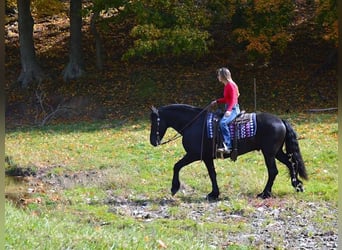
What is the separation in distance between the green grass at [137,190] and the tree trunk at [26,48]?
6381 millimetres

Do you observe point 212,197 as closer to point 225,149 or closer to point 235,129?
point 225,149

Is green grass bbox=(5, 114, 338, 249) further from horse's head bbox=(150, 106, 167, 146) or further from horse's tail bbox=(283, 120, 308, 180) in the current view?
horse's head bbox=(150, 106, 167, 146)

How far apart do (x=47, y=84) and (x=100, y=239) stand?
52.6 feet

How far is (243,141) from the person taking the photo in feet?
27.4

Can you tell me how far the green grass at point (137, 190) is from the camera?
18.1 feet

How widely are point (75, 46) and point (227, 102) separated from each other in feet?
43.1

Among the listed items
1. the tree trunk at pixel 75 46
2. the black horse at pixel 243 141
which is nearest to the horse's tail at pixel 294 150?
the black horse at pixel 243 141

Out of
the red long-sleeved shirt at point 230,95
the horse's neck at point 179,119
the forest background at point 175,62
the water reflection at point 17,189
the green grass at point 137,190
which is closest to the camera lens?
the green grass at point 137,190

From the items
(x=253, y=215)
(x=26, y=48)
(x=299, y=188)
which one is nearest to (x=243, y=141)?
(x=299, y=188)

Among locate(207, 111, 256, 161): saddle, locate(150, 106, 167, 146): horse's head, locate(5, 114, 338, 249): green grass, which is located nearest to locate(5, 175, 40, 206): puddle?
locate(5, 114, 338, 249): green grass

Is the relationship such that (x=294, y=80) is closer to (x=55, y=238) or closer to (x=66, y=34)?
(x=66, y=34)

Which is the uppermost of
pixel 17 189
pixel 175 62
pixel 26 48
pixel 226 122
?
pixel 26 48

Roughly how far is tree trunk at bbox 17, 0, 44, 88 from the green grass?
6381 mm

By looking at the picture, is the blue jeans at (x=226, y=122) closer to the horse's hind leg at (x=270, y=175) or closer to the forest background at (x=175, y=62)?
the horse's hind leg at (x=270, y=175)
